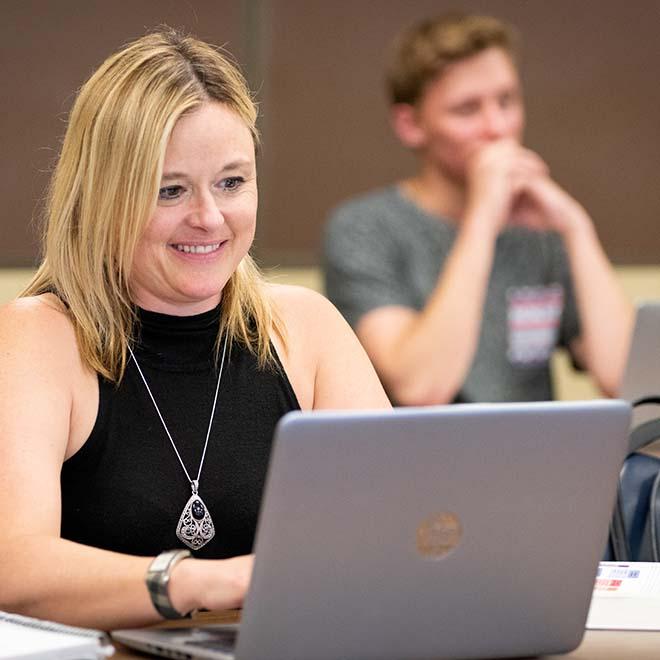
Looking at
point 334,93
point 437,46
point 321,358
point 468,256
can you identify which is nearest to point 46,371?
point 321,358

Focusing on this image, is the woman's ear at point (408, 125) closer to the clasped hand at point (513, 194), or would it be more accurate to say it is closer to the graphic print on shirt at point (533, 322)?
the clasped hand at point (513, 194)

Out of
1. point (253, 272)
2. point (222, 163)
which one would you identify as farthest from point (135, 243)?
point (253, 272)

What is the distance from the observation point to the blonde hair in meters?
1.83

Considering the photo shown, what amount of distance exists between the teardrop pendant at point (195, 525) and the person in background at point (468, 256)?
68.1 inches

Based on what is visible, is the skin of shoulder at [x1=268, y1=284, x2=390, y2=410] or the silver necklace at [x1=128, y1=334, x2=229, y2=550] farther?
the skin of shoulder at [x1=268, y1=284, x2=390, y2=410]

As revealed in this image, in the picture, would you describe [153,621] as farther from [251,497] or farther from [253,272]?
[253,272]

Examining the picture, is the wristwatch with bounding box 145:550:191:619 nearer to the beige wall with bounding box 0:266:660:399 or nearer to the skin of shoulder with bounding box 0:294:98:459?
the skin of shoulder with bounding box 0:294:98:459

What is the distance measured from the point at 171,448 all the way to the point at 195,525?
0.11 metres

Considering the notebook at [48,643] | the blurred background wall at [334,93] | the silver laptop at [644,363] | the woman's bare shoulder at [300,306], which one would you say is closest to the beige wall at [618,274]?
the blurred background wall at [334,93]

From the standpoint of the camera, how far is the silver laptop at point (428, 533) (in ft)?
4.12

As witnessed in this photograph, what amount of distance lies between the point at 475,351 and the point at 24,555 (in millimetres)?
2218

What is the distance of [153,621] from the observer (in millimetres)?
1477

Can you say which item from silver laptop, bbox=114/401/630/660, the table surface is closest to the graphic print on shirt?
the table surface

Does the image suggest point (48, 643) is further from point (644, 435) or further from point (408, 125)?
point (408, 125)
